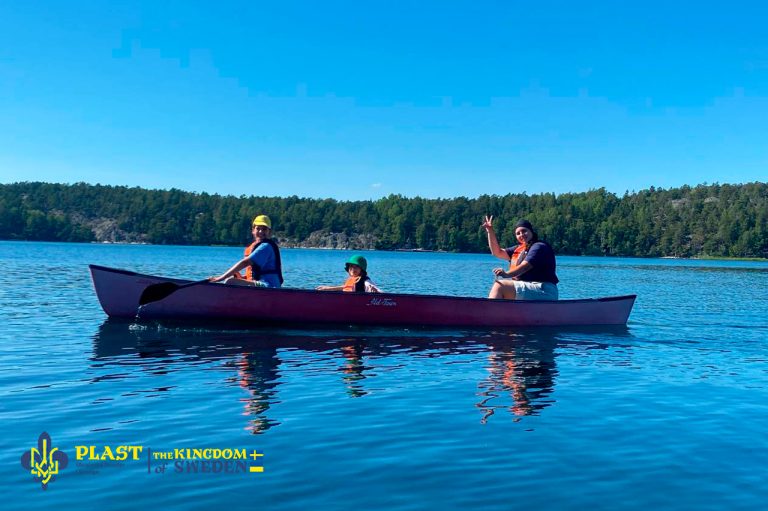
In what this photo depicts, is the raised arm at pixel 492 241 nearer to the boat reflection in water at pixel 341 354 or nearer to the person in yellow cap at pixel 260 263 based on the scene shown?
the boat reflection in water at pixel 341 354

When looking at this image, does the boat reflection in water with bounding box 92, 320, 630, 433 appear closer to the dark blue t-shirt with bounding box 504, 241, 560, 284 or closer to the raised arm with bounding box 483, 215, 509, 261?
the dark blue t-shirt with bounding box 504, 241, 560, 284

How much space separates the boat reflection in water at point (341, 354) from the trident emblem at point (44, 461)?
6.23ft

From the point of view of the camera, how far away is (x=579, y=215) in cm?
19162

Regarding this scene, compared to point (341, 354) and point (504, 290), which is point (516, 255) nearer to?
point (504, 290)

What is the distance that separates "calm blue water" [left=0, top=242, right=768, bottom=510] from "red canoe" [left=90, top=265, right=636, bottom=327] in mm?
493

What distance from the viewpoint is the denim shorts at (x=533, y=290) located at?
651 inches

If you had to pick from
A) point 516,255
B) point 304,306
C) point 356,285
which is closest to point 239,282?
point 304,306

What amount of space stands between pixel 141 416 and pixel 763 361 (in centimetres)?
1165

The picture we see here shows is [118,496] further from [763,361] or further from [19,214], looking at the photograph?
[19,214]

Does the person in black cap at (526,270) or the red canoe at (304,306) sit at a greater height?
the person in black cap at (526,270)

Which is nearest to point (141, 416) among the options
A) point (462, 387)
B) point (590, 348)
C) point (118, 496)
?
point (118, 496)

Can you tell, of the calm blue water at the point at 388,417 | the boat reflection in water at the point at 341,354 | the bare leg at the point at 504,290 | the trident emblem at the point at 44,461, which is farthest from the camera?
the bare leg at the point at 504,290

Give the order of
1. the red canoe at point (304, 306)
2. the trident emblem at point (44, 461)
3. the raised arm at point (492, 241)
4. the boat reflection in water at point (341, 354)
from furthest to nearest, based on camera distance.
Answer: the raised arm at point (492, 241) → the red canoe at point (304, 306) → the boat reflection in water at point (341, 354) → the trident emblem at point (44, 461)

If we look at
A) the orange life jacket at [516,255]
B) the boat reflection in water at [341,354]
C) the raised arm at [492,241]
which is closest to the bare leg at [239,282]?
the boat reflection in water at [341,354]
